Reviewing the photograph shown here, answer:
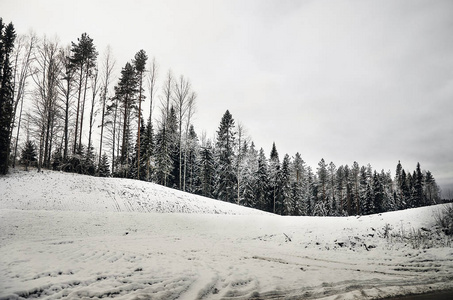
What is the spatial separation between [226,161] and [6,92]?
2698 centimetres

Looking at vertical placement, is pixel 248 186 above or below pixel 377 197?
above

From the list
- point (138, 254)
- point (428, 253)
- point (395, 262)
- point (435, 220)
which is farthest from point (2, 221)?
point (435, 220)

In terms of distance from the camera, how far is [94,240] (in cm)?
994

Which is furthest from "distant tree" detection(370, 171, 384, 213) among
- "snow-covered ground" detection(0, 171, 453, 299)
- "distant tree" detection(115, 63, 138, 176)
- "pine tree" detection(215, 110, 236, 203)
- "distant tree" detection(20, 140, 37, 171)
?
"distant tree" detection(20, 140, 37, 171)

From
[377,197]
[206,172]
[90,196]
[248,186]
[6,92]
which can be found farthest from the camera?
[377,197]

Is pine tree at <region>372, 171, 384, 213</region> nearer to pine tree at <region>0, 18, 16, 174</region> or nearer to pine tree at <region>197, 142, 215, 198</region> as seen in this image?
pine tree at <region>197, 142, 215, 198</region>

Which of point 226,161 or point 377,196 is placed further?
point 377,196

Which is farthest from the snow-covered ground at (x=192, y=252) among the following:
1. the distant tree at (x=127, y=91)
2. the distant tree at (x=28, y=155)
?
the distant tree at (x=127, y=91)

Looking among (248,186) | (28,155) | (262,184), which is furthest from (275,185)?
(28,155)

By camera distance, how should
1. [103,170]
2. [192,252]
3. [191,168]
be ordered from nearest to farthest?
[192,252] → [103,170] → [191,168]

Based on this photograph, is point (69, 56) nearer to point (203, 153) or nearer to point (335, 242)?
point (203, 153)

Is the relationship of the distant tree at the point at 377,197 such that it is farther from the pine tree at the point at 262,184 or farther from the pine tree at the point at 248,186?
the pine tree at the point at 248,186

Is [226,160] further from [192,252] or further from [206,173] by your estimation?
[192,252]

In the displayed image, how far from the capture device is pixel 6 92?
20.8m
